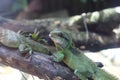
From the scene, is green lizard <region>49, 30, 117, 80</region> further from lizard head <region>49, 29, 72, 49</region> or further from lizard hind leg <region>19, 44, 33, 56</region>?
lizard hind leg <region>19, 44, 33, 56</region>

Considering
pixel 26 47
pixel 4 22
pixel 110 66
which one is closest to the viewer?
→ pixel 26 47

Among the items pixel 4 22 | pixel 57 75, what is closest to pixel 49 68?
pixel 57 75

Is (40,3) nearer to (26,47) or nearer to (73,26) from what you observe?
(73,26)

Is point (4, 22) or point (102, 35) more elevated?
point (4, 22)

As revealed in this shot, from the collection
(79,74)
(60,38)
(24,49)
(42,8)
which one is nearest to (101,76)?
(79,74)

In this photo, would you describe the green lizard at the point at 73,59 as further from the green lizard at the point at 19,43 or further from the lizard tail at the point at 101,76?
the green lizard at the point at 19,43

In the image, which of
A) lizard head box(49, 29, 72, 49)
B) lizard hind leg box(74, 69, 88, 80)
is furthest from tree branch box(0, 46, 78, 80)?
lizard head box(49, 29, 72, 49)

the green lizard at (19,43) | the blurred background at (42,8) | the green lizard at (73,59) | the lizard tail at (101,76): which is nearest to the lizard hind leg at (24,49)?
the green lizard at (19,43)
